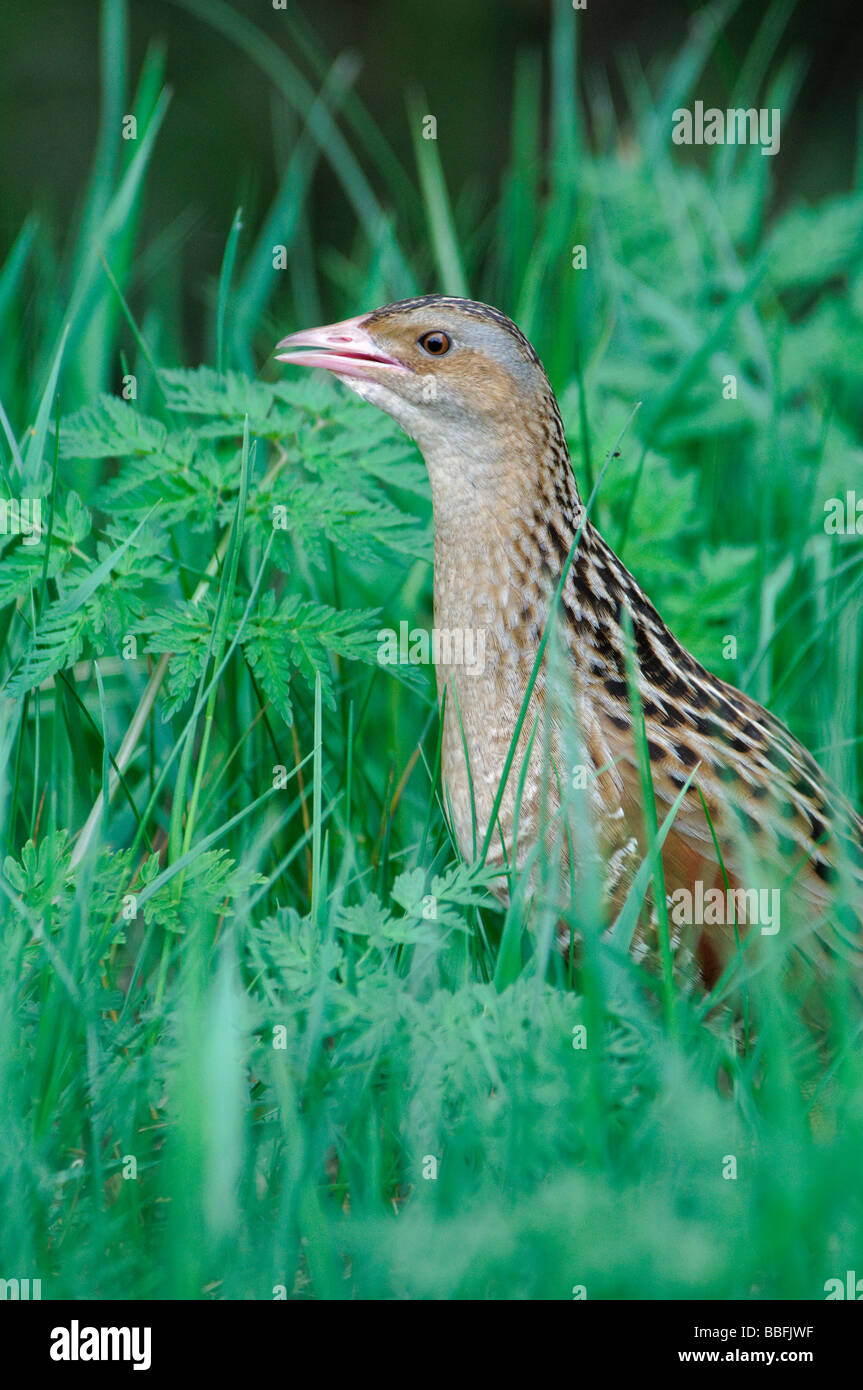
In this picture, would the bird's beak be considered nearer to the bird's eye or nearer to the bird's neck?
the bird's eye

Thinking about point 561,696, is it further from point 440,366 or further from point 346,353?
point 346,353

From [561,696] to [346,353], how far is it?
77 cm

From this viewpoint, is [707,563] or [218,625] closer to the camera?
[218,625]

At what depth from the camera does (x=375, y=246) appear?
4059mm

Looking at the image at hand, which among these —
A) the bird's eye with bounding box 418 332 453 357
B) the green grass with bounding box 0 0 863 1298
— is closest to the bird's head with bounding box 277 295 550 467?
the bird's eye with bounding box 418 332 453 357

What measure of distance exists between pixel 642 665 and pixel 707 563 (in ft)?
2.45

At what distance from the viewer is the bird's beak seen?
261cm

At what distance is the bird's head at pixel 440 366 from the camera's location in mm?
2543

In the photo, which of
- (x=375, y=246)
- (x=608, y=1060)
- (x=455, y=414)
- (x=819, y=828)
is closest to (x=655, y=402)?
(x=375, y=246)

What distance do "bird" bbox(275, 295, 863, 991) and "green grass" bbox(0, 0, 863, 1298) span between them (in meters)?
0.13

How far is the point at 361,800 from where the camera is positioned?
2.93 meters

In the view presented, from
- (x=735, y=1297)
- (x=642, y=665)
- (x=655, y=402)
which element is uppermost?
(x=655, y=402)

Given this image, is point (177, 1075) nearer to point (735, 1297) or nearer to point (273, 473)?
point (735, 1297)

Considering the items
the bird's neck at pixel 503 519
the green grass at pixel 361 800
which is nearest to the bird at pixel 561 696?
the bird's neck at pixel 503 519
